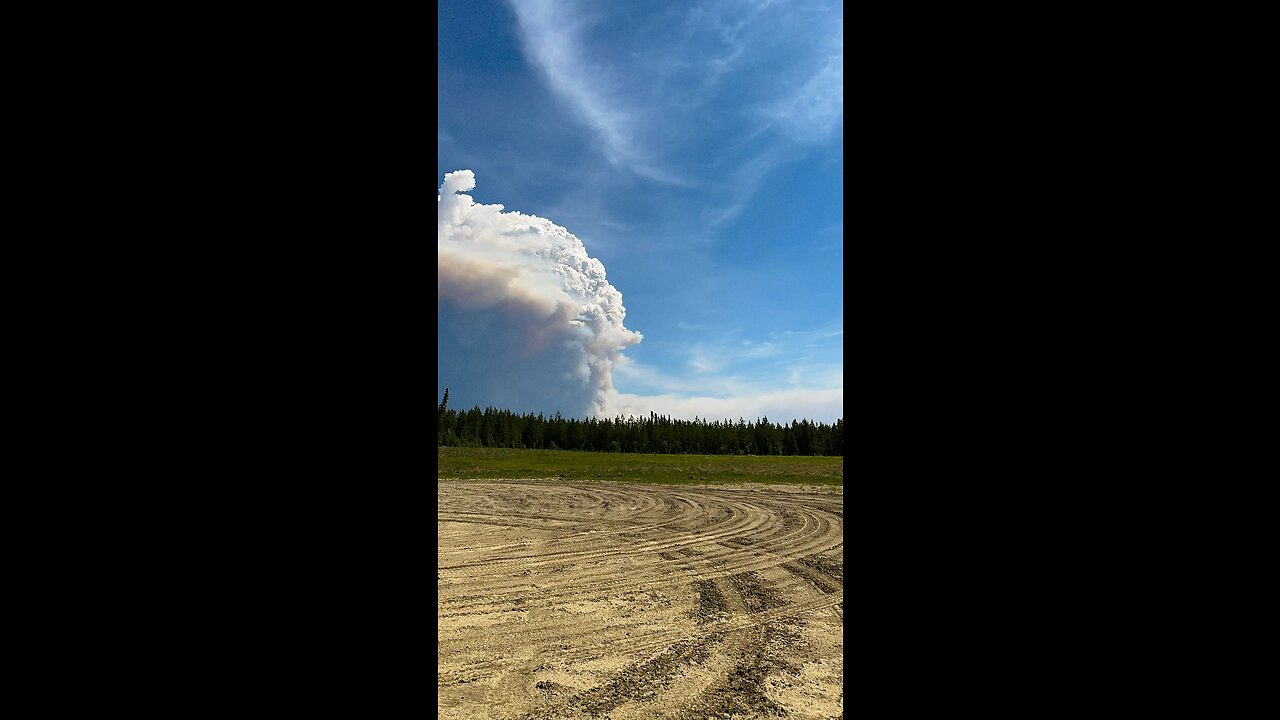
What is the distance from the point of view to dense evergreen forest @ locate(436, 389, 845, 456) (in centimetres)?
4266

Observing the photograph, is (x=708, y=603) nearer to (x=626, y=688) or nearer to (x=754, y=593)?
(x=754, y=593)

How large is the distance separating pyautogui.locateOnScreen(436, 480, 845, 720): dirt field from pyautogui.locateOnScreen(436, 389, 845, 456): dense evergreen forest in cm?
3226

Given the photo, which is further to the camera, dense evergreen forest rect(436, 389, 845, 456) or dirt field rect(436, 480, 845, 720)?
dense evergreen forest rect(436, 389, 845, 456)

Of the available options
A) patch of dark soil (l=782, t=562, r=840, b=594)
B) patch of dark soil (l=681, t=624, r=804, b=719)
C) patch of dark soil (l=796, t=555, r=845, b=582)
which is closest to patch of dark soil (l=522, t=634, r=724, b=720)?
patch of dark soil (l=681, t=624, r=804, b=719)

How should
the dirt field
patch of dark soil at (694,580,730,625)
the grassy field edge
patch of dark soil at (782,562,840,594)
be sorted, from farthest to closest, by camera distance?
1. the grassy field edge
2. patch of dark soil at (782,562,840,594)
3. patch of dark soil at (694,580,730,625)
4. the dirt field

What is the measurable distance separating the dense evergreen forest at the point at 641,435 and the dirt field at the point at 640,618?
32265 millimetres

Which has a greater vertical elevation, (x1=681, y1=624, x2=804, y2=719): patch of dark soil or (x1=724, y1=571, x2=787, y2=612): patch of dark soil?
(x1=681, y1=624, x2=804, y2=719): patch of dark soil

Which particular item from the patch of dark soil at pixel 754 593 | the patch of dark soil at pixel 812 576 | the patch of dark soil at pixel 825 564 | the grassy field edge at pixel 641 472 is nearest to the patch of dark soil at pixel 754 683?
the patch of dark soil at pixel 754 593

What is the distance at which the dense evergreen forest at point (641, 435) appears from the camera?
4266cm

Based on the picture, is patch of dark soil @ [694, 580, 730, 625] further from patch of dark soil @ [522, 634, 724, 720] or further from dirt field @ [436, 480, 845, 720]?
patch of dark soil @ [522, 634, 724, 720]

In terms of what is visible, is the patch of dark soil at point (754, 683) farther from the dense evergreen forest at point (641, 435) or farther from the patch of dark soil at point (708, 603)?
the dense evergreen forest at point (641, 435)
